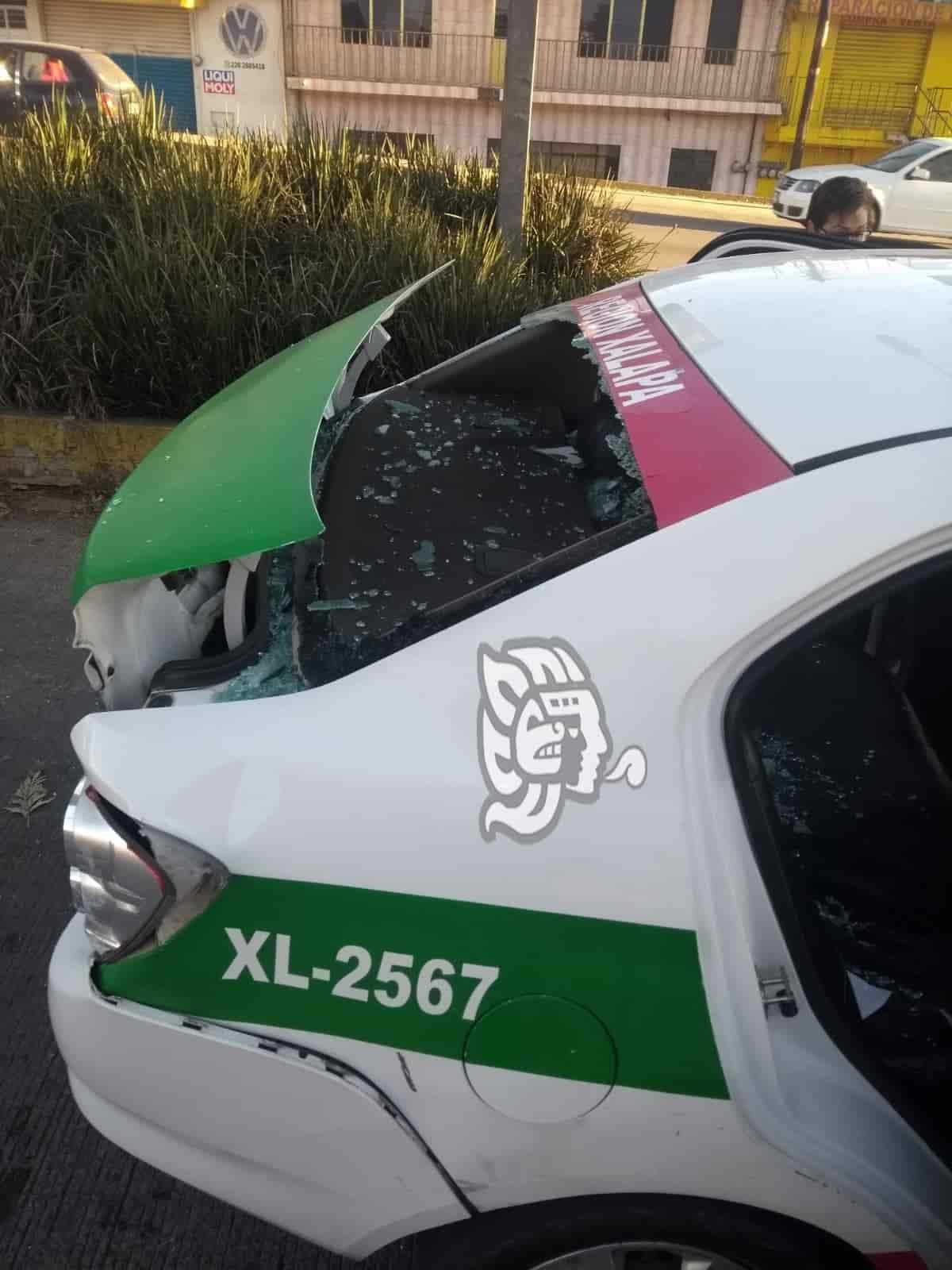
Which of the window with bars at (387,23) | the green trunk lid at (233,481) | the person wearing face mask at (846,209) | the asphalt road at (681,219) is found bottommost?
the asphalt road at (681,219)

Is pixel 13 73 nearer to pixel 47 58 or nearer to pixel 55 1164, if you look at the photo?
pixel 47 58

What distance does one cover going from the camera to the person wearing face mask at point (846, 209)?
158 inches

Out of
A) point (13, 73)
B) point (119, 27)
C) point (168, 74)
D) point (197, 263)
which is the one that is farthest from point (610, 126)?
point (197, 263)

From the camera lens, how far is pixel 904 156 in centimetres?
1537

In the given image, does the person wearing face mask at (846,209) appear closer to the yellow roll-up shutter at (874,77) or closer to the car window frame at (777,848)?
the car window frame at (777,848)

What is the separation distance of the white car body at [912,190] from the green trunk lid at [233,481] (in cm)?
1508

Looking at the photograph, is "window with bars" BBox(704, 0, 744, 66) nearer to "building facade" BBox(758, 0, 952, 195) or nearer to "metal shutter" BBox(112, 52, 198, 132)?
"building facade" BBox(758, 0, 952, 195)

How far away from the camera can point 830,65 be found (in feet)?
84.5

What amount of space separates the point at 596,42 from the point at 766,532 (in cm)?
2889

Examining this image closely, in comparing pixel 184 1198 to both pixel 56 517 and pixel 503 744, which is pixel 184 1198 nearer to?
pixel 503 744

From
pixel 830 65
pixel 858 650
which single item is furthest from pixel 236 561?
pixel 830 65

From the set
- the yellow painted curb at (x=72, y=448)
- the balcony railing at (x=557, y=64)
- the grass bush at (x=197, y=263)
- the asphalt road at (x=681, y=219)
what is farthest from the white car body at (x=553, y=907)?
the balcony railing at (x=557, y=64)

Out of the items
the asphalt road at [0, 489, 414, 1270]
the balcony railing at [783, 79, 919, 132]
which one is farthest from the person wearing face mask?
the balcony railing at [783, 79, 919, 132]

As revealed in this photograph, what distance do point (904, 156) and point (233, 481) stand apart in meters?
17.3
